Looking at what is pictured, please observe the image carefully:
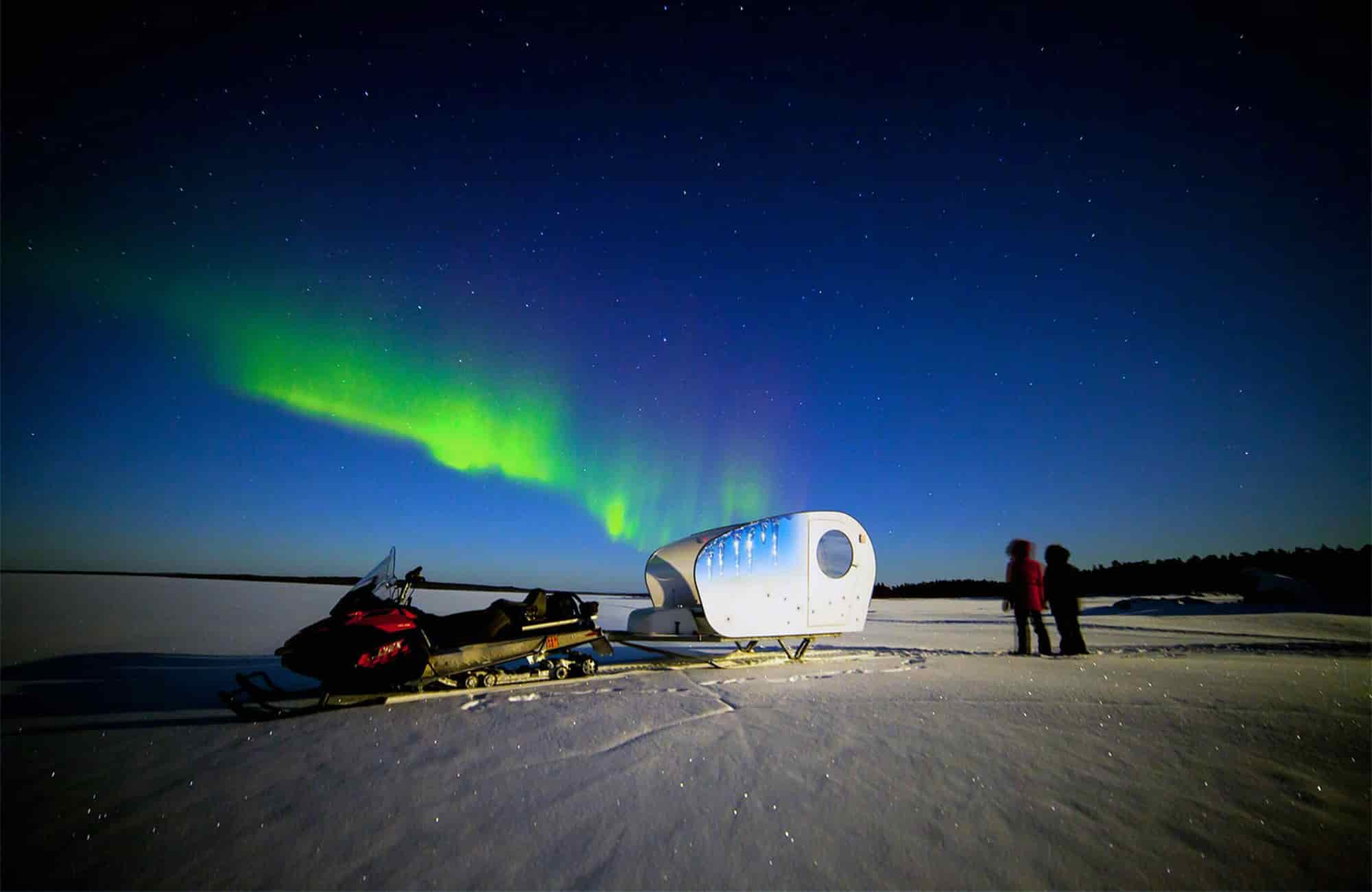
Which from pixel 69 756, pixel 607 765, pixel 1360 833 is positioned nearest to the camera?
pixel 1360 833

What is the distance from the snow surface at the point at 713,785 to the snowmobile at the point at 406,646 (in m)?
0.27

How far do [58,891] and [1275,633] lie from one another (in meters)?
18.1

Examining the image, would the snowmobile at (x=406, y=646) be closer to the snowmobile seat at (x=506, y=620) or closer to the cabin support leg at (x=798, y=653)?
the snowmobile seat at (x=506, y=620)

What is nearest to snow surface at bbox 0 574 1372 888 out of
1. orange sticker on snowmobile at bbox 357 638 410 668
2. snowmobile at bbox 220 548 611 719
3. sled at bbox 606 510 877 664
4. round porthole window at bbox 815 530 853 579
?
snowmobile at bbox 220 548 611 719

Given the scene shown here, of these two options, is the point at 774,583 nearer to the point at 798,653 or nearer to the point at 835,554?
the point at 835,554

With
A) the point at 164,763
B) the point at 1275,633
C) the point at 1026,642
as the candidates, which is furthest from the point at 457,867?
the point at 1275,633

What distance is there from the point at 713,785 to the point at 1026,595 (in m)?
8.43

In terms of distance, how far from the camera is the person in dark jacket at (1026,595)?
31.0 ft

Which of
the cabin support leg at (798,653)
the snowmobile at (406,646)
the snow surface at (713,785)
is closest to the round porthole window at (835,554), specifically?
the cabin support leg at (798,653)

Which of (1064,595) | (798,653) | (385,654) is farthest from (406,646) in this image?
(1064,595)

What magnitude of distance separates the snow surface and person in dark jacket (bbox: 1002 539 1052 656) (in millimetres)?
2543

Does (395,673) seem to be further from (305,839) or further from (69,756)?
(305,839)

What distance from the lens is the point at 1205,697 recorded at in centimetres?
543

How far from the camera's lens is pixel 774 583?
25.7 ft
